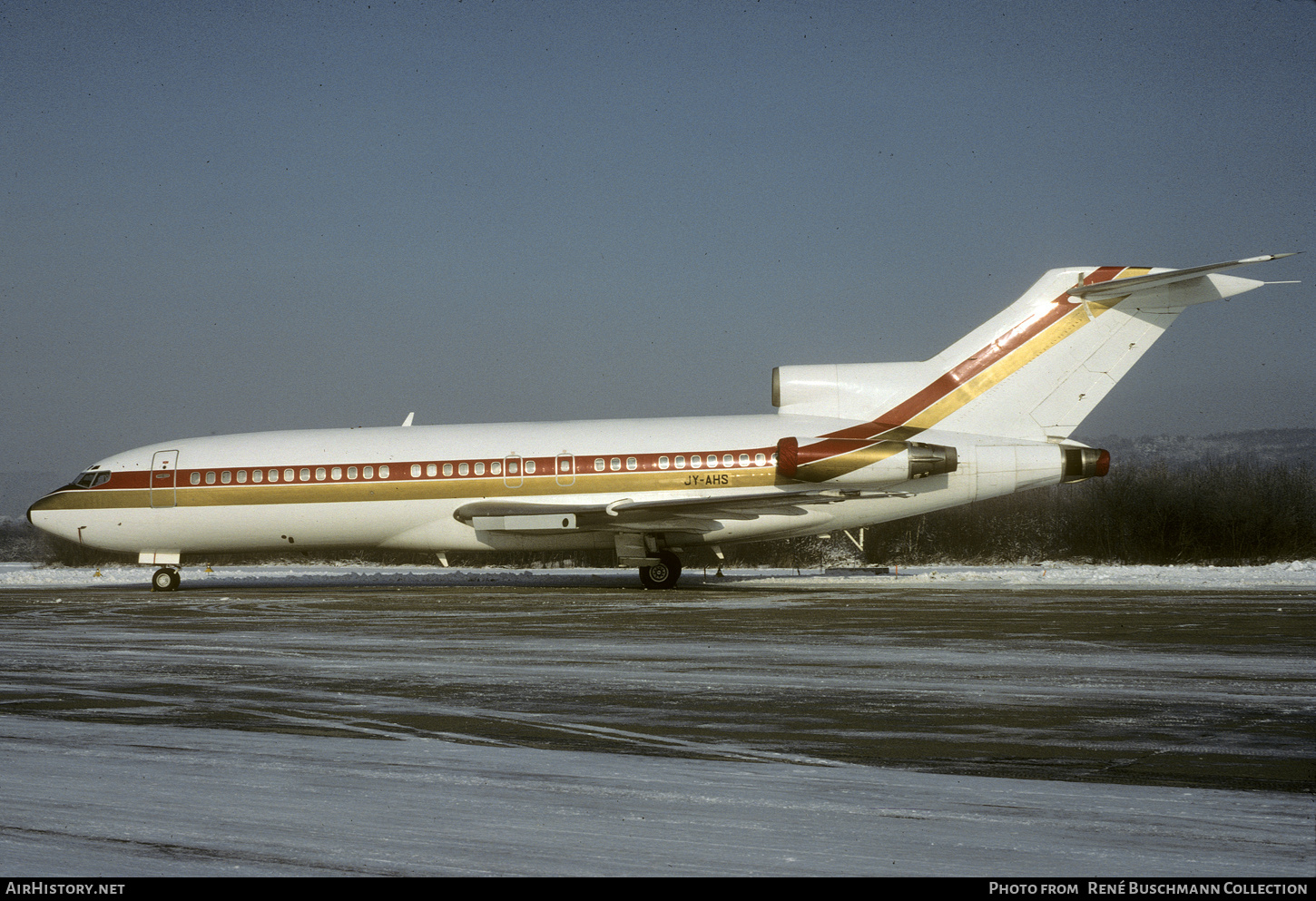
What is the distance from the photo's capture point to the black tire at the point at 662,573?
22234mm

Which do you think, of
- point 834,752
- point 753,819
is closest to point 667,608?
point 834,752

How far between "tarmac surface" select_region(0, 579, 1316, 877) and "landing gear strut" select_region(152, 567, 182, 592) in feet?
32.7

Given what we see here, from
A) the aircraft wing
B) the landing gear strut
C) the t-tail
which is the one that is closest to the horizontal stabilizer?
the t-tail

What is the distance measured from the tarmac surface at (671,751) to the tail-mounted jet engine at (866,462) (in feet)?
23.7

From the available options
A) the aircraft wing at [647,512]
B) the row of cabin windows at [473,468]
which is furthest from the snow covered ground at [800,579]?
the row of cabin windows at [473,468]

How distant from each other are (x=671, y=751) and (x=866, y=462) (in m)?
14.9

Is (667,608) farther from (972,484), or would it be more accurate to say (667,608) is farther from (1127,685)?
(1127,685)

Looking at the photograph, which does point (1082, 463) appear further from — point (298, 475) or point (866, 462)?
point (298, 475)


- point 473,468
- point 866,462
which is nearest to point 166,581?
point 473,468

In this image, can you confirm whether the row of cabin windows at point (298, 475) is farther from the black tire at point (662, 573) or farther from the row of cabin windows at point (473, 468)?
the black tire at point (662, 573)

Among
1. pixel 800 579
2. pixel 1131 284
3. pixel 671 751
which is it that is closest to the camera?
pixel 671 751

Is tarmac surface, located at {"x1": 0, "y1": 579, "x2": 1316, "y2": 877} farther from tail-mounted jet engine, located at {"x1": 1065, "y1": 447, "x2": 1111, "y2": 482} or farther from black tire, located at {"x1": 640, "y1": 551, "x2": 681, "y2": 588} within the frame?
black tire, located at {"x1": 640, "y1": 551, "x2": 681, "y2": 588}

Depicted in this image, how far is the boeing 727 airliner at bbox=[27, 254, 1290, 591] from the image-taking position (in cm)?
2147

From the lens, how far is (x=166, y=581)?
934 inches
